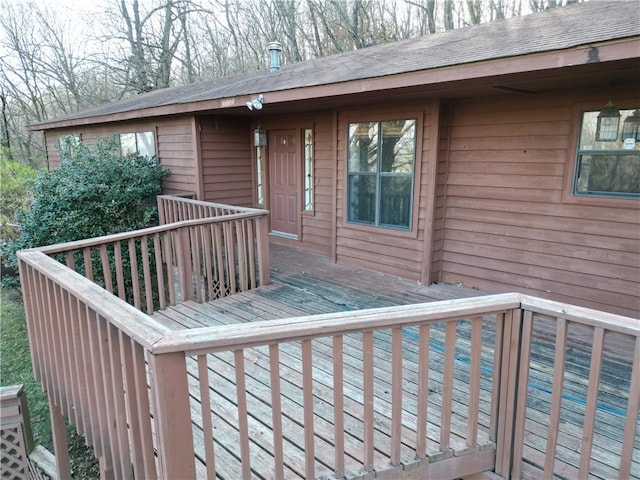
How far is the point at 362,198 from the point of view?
542 cm

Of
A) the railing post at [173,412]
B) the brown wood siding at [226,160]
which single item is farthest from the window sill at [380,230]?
the railing post at [173,412]

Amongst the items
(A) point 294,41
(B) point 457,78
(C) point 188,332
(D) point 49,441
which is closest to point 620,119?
(B) point 457,78

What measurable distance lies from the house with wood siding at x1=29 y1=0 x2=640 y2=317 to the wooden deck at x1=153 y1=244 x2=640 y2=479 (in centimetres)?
80

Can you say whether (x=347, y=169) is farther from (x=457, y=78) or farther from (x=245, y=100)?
(x=457, y=78)

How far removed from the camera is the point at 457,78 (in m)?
3.33

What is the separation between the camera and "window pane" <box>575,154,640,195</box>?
3.54 meters

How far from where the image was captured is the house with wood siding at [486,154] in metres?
3.43

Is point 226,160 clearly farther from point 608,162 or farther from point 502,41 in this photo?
point 608,162

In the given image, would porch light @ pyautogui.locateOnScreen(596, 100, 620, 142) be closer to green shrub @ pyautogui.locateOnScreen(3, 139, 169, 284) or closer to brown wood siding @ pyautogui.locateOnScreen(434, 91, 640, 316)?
brown wood siding @ pyautogui.locateOnScreen(434, 91, 640, 316)

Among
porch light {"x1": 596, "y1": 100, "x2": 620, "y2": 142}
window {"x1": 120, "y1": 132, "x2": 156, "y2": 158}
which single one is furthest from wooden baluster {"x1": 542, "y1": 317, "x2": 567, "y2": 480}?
window {"x1": 120, "y1": 132, "x2": 156, "y2": 158}

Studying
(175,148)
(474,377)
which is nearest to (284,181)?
(175,148)

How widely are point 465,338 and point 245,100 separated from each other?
3768 millimetres

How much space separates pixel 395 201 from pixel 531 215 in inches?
59.0

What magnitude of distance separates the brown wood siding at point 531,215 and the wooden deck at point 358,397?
69 centimetres
